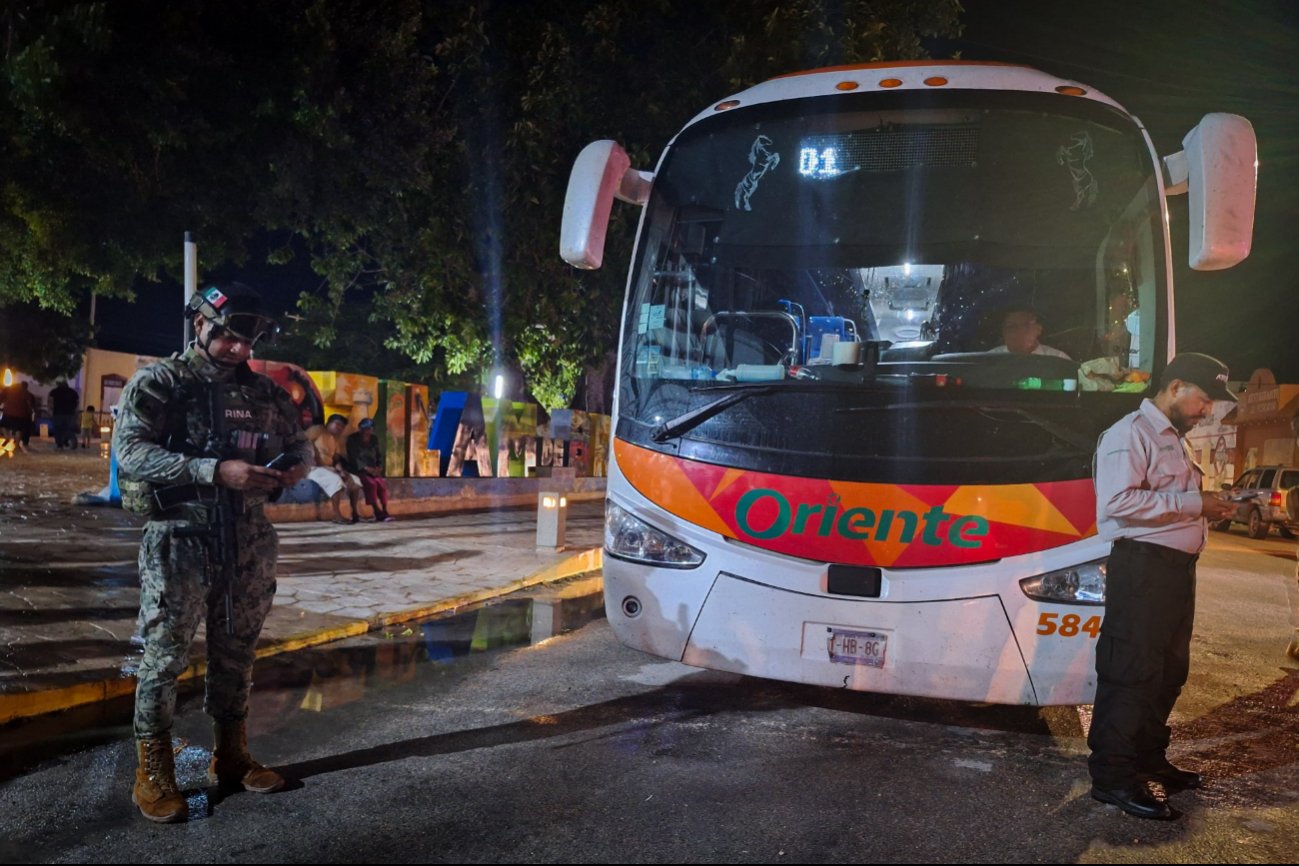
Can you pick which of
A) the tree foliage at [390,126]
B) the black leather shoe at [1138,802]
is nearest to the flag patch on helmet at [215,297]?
the black leather shoe at [1138,802]

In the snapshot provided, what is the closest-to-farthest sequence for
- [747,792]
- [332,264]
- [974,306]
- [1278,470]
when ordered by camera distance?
1. [747,792]
2. [974,306]
3. [332,264]
4. [1278,470]

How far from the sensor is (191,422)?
3.71 m

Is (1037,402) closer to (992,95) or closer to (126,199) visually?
(992,95)

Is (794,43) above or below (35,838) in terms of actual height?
above

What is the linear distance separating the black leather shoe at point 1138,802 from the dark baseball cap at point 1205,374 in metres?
1.58

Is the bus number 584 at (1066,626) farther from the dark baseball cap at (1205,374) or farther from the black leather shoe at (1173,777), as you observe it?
the dark baseball cap at (1205,374)

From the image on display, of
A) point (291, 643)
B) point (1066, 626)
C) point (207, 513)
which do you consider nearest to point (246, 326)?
point (207, 513)

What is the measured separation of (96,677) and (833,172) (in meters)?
4.71

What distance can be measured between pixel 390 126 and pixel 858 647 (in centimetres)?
1087

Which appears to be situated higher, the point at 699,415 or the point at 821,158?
the point at 821,158

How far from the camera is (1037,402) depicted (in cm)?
420

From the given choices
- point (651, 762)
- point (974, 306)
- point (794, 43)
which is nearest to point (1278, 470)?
point (794, 43)

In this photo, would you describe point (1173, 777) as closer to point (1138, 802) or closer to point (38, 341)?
point (1138, 802)

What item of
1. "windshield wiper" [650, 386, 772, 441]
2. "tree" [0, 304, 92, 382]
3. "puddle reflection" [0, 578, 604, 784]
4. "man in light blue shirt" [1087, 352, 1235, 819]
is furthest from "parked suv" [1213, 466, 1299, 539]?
"tree" [0, 304, 92, 382]
